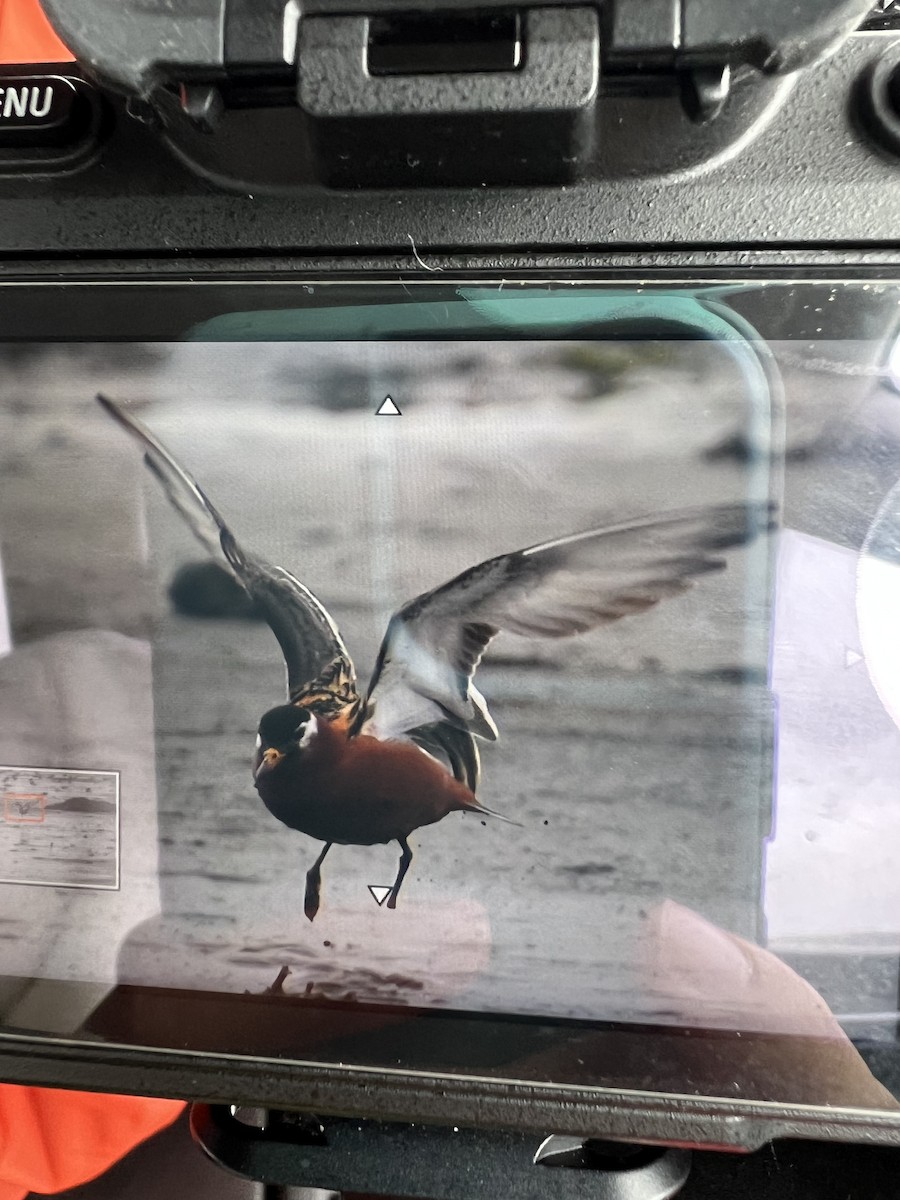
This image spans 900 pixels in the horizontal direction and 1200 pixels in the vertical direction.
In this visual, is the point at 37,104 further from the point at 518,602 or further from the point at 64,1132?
the point at 64,1132

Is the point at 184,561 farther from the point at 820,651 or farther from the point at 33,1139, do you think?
the point at 33,1139

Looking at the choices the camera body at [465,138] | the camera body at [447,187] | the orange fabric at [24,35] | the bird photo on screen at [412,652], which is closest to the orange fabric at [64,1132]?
the camera body at [447,187]

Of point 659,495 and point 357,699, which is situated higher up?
point 659,495

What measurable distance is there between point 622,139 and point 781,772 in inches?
11.7

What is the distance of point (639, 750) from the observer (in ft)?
1.33

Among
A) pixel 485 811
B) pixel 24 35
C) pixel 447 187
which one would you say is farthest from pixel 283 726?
pixel 24 35

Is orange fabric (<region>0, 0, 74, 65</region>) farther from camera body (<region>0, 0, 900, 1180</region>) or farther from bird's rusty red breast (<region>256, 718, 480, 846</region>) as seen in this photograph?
bird's rusty red breast (<region>256, 718, 480, 846</region>)

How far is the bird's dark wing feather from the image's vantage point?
396 mm

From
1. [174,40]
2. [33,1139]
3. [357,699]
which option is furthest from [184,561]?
[33,1139]

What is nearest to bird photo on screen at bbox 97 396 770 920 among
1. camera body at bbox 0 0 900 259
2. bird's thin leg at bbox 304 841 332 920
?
bird's thin leg at bbox 304 841 332 920

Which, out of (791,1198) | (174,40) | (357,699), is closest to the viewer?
(174,40)

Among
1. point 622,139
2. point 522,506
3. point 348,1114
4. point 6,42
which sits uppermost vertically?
point 6,42
